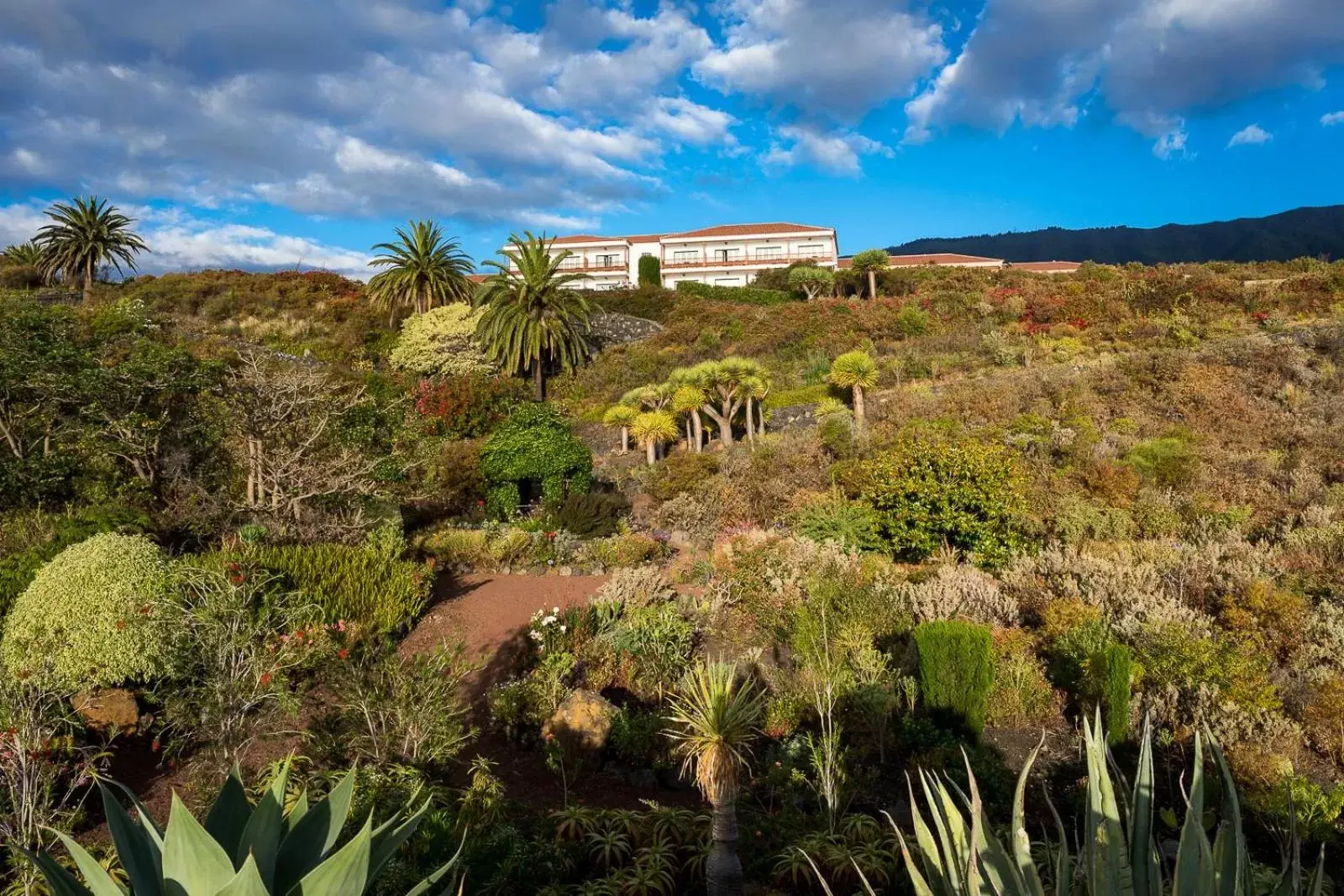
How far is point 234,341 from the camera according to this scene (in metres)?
25.3

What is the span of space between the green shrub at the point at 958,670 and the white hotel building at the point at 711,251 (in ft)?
140

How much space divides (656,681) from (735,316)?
2391cm

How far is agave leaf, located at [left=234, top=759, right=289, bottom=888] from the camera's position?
2.03m

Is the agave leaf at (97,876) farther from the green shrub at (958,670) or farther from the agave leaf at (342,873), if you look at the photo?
the green shrub at (958,670)

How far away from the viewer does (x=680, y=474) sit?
14.2 meters

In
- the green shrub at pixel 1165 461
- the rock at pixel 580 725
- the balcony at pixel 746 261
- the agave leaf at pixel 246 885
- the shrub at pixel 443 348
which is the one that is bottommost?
the rock at pixel 580 725

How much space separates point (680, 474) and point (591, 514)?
2.14 metres

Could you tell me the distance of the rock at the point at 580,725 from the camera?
571 cm

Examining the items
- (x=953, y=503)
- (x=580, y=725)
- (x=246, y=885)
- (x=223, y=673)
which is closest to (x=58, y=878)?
(x=246, y=885)

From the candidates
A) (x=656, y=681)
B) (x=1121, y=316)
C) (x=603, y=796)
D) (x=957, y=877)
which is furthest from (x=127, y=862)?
(x=1121, y=316)

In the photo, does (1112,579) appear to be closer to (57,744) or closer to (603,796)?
(603,796)

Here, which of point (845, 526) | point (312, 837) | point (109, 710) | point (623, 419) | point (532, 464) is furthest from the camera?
point (623, 419)

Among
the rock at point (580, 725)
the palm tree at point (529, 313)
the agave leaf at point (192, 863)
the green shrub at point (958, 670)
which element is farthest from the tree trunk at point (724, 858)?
the palm tree at point (529, 313)

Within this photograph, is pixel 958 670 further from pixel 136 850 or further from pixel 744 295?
pixel 744 295
